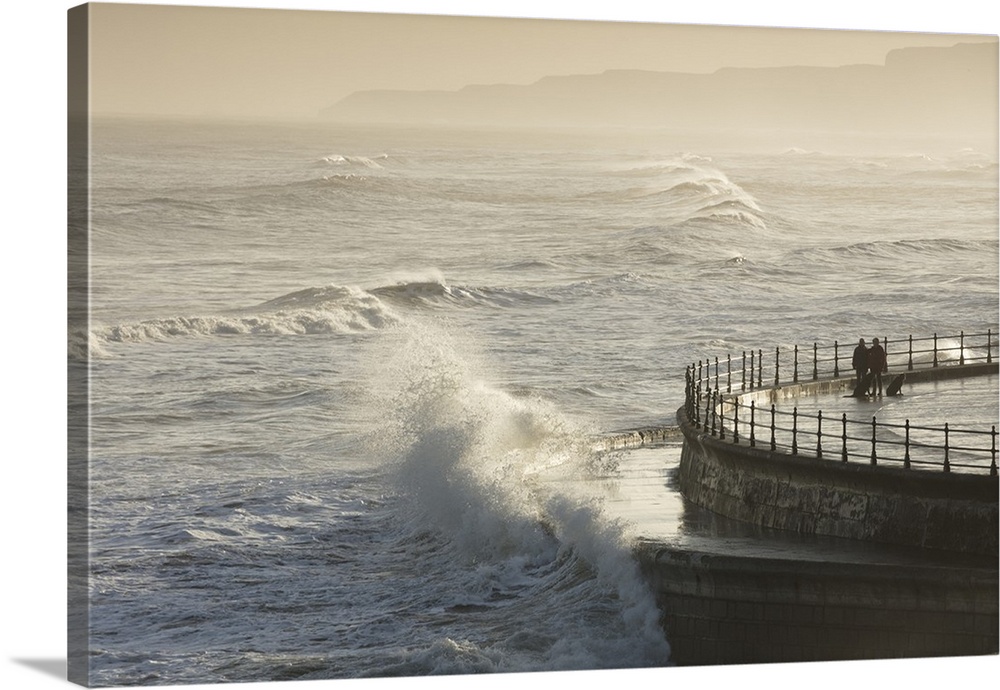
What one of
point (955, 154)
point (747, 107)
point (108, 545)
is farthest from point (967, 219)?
point (108, 545)

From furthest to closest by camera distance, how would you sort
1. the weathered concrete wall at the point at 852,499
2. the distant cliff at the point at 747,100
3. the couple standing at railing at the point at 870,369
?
the couple standing at railing at the point at 870,369 < the distant cliff at the point at 747,100 < the weathered concrete wall at the point at 852,499

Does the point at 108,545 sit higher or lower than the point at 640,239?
lower

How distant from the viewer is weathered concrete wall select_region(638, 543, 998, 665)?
16578 mm

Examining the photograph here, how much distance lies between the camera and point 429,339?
2062 cm

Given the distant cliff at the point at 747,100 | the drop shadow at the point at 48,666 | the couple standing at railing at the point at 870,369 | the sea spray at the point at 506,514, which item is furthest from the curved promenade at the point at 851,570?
the drop shadow at the point at 48,666

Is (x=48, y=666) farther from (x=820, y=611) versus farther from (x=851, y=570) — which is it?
(x=851, y=570)

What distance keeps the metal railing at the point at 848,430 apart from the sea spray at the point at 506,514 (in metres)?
1.21

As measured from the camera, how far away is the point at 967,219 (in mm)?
19484

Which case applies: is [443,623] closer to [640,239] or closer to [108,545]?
[108,545]

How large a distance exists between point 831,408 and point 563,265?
9.97 ft

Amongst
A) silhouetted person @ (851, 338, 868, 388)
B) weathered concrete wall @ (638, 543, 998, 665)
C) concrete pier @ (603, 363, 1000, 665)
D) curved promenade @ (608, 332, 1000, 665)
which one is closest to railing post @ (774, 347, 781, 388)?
silhouetted person @ (851, 338, 868, 388)

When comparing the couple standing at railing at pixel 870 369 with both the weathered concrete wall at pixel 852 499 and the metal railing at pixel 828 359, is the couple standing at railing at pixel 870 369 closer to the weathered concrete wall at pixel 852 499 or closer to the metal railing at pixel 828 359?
the metal railing at pixel 828 359

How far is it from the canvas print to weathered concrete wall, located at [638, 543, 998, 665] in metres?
0.03

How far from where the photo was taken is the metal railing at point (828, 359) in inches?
819
